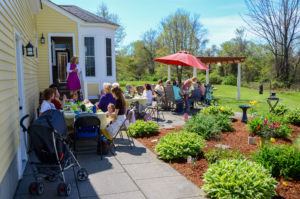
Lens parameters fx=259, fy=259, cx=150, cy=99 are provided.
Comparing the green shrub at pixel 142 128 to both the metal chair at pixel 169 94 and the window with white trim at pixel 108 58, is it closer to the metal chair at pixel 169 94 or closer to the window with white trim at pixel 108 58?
the metal chair at pixel 169 94

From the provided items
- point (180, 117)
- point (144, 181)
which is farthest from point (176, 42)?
point (144, 181)

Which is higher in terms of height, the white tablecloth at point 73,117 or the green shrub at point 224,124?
the white tablecloth at point 73,117

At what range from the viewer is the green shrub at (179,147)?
4.92 metres

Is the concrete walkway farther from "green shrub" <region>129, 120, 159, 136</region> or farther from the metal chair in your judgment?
the metal chair

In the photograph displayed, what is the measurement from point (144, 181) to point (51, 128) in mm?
1627

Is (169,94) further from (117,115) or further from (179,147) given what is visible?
(179,147)

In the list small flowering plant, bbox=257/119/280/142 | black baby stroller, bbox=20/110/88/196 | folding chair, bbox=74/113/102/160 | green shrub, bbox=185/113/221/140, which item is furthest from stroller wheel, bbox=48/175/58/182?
small flowering plant, bbox=257/119/280/142

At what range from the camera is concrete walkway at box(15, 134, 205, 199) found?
356 centimetres

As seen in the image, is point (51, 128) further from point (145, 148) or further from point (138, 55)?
point (138, 55)

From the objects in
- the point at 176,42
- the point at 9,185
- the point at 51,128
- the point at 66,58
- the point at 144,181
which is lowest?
the point at 144,181

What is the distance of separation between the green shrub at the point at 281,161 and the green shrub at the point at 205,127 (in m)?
2.08

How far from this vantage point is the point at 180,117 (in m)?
Answer: 9.65

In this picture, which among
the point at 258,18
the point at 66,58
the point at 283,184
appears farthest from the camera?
the point at 258,18

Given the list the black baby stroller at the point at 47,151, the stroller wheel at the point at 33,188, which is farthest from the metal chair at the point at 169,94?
the stroller wheel at the point at 33,188
